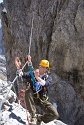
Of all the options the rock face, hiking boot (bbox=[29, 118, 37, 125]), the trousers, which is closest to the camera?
the trousers

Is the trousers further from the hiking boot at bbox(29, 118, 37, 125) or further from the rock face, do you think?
the rock face

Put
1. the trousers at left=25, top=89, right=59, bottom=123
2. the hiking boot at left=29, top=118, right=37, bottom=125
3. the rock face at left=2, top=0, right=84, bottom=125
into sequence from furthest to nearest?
1. the rock face at left=2, top=0, right=84, bottom=125
2. the hiking boot at left=29, top=118, right=37, bottom=125
3. the trousers at left=25, top=89, right=59, bottom=123

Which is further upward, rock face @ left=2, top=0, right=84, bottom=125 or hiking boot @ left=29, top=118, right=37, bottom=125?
rock face @ left=2, top=0, right=84, bottom=125

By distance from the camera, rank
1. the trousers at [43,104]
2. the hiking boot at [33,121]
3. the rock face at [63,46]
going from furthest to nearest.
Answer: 1. the rock face at [63,46]
2. the hiking boot at [33,121]
3. the trousers at [43,104]

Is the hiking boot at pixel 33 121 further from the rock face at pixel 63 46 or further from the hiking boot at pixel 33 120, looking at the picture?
the rock face at pixel 63 46

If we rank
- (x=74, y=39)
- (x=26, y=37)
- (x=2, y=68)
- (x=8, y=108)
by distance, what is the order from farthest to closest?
(x=2, y=68) → (x=26, y=37) → (x=74, y=39) → (x=8, y=108)

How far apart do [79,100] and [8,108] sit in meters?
9.47

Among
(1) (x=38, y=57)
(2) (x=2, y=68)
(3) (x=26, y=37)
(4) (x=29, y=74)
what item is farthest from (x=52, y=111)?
(2) (x=2, y=68)

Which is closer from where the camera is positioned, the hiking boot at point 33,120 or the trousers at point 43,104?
the trousers at point 43,104

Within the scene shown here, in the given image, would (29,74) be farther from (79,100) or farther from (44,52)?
(44,52)

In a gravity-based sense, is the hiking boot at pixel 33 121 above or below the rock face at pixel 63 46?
below

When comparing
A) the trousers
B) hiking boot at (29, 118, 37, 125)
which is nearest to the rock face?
hiking boot at (29, 118, 37, 125)

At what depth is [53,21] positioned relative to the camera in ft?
66.2

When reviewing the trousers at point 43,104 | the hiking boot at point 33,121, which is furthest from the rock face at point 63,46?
the trousers at point 43,104
